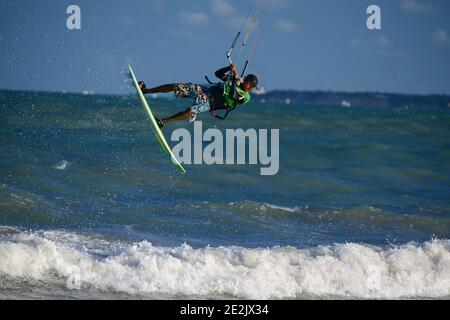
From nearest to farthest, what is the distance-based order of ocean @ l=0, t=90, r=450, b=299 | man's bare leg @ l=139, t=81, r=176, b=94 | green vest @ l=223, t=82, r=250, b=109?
ocean @ l=0, t=90, r=450, b=299 < green vest @ l=223, t=82, r=250, b=109 < man's bare leg @ l=139, t=81, r=176, b=94

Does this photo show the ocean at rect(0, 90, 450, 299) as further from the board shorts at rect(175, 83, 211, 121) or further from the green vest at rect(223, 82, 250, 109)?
the green vest at rect(223, 82, 250, 109)

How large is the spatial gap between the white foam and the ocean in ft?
0.07

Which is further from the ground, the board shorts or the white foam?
the board shorts

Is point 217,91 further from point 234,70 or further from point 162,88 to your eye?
point 162,88

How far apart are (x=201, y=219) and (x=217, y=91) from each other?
3.77m

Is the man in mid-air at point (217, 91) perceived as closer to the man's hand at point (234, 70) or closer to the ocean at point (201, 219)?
the man's hand at point (234, 70)

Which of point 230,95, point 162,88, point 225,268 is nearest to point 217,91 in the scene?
point 230,95

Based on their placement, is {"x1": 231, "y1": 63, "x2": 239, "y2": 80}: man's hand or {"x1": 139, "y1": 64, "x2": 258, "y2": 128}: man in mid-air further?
{"x1": 139, "y1": 64, "x2": 258, "y2": 128}: man in mid-air

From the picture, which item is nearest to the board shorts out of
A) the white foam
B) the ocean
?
the ocean

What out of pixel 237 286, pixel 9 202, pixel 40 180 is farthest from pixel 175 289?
pixel 40 180

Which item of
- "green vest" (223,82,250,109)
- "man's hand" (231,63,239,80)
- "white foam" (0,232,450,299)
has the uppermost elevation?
"man's hand" (231,63,239,80)

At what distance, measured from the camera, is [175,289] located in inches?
379

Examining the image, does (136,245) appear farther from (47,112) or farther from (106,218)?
(47,112)

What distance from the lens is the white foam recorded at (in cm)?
968
